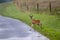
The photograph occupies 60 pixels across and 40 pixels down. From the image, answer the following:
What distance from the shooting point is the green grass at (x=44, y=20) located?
1875mm

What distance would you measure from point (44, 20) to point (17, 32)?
12.3 inches

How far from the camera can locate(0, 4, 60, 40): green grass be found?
188cm

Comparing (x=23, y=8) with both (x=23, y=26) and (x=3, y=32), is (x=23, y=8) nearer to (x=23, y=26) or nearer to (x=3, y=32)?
(x=23, y=26)

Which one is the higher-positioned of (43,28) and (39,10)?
(39,10)

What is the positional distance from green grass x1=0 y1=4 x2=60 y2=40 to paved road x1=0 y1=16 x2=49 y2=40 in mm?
49

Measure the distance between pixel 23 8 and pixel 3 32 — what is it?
34 cm

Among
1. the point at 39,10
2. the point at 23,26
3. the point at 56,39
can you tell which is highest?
the point at 39,10

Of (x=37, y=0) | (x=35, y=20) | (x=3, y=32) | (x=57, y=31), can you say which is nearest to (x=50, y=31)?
(x=57, y=31)

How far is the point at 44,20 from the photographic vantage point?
191 centimetres

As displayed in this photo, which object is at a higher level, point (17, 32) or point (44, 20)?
point (44, 20)

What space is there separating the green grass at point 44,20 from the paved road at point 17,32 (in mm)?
49

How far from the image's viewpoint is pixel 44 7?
1.93 meters

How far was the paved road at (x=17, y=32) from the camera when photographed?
1902 millimetres

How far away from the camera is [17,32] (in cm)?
192
